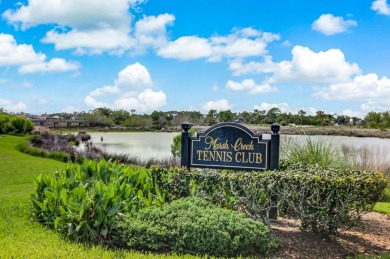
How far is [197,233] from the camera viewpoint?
4.46m

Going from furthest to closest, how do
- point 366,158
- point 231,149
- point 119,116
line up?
point 119,116 < point 366,158 < point 231,149

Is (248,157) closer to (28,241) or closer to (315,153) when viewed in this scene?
(28,241)

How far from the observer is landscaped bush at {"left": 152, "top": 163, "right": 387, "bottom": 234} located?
17.0ft

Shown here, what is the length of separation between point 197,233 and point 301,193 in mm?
1626

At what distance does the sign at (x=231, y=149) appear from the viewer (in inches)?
271

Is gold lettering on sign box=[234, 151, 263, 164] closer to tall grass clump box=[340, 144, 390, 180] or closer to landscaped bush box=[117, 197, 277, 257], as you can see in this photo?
landscaped bush box=[117, 197, 277, 257]

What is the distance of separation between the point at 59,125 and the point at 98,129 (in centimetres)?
601

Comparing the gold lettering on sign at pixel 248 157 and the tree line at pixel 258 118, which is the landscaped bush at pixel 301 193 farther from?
the tree line at pixel 258 118

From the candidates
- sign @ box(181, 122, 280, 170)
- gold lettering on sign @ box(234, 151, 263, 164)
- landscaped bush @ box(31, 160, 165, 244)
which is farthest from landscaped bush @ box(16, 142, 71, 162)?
gold lettering on sign @ box(234, 151, 263, 164)

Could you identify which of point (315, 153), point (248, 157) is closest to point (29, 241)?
point (248, 157)

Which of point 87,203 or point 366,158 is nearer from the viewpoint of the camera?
point 87,203

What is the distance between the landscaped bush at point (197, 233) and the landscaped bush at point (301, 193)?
0.67m

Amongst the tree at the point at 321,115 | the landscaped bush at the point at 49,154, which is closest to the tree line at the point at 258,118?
the tree at the point at 321,115

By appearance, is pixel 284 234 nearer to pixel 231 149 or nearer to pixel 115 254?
pixel 231 149
